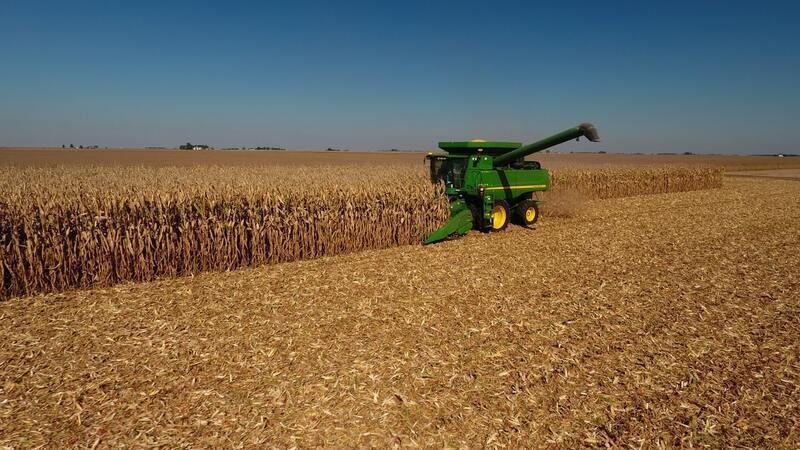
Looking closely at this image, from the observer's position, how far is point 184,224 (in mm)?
7691

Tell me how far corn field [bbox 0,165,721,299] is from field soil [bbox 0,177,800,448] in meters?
0.48

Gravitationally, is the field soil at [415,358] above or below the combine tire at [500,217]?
below

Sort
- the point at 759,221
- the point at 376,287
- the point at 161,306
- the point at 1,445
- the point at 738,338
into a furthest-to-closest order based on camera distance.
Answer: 1. the point at 759,221
2. the point at 376,287
3. the point at 161,306
4. the point at 738,338
5. the point at 1,445

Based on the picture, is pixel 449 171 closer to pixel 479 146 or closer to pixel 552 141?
pixel 479 146

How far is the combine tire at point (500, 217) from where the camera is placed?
11.8 metres

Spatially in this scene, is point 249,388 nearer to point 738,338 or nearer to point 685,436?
point 685,436

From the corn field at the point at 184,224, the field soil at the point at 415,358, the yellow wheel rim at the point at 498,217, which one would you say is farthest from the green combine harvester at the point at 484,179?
the field soil at the point at 415,358

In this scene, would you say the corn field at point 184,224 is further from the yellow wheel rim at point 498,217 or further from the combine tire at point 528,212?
the combine tire at point 528,212

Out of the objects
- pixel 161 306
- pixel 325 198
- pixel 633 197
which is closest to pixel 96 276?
pixel 161 306

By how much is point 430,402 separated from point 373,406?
20.0 inches

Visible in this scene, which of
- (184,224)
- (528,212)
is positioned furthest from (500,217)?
(184,224)

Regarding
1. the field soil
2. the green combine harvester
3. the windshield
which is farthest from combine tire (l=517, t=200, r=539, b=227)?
the field soil

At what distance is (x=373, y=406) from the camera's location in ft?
12.7

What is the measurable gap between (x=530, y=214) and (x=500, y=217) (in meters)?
1.21
